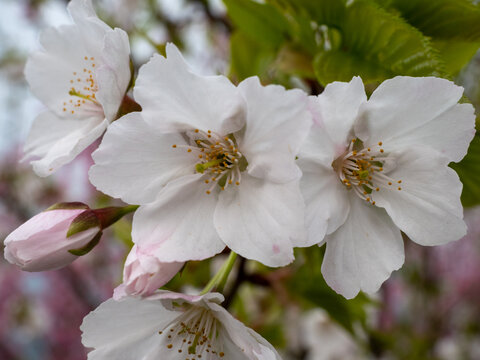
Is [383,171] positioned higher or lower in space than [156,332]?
higher

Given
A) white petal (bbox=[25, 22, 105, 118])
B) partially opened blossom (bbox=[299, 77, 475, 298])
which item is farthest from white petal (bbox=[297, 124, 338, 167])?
white petal (bbox=[25, 22, 105, 118])

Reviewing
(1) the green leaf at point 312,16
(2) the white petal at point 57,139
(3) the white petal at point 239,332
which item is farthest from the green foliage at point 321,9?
(3) the white petal at point 239,332

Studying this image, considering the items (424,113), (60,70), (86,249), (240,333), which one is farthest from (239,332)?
(60,70)

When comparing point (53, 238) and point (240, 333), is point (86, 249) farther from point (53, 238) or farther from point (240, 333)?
point (240, 333)

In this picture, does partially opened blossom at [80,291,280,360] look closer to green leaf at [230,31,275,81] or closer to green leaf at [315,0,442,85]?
green leaf at [315,0,442,85]

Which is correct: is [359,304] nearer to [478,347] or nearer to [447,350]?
[447,350]

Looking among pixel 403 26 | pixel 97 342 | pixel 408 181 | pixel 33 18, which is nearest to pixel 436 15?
pixel 403 26
